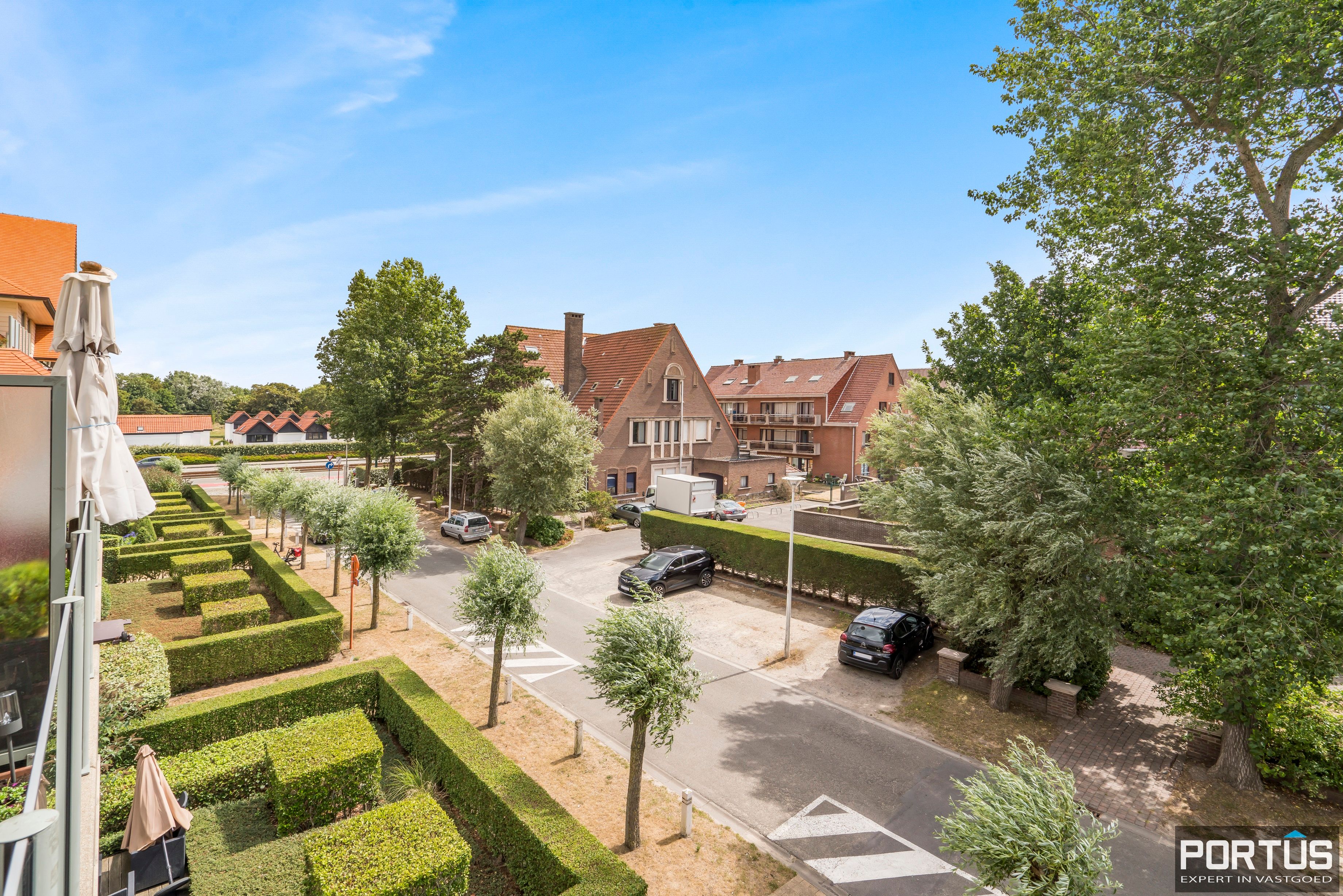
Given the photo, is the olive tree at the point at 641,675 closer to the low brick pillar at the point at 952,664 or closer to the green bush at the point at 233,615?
the low brick pillar at the point at 952,664

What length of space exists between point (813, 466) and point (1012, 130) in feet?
123

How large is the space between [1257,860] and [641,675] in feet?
32.7

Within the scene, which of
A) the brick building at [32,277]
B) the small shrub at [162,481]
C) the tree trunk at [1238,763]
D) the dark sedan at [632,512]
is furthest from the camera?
the small shrub at [162,481]

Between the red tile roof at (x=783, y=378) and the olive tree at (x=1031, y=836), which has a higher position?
the red tile roof at (x=783, y=378)

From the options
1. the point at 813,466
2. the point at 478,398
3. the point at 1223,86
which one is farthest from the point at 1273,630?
the point at 813,466

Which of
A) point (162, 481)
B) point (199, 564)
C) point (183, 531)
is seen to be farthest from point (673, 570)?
point (162, 481)

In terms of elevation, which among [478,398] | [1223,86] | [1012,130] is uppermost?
[1012,130]

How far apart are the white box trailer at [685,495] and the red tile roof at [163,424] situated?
66.0m

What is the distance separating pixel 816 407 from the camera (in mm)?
50781

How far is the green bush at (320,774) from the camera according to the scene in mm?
8930

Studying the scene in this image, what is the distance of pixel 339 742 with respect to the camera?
972cm

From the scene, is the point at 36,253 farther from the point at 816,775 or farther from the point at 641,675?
the point at 816,775

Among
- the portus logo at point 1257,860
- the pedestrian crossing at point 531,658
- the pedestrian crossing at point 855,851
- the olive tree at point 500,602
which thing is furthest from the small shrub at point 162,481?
the portus logo at point 1257,860

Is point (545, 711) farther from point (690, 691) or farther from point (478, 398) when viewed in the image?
point (478, 398)
